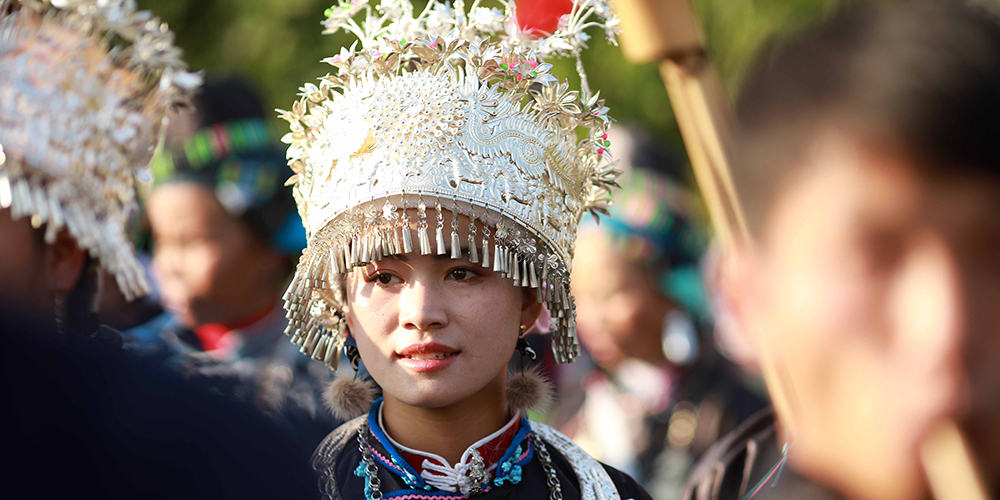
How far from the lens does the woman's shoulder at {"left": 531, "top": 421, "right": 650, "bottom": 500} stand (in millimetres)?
2561

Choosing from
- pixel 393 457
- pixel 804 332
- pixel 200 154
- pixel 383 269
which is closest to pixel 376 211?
pixel 383 269

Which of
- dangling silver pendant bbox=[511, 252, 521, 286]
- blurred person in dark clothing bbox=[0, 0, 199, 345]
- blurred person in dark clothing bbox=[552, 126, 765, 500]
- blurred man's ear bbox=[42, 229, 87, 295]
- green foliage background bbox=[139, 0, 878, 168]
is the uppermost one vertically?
green foliage background bbox=[139, 0, 878, 168]

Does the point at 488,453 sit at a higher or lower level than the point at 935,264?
lower

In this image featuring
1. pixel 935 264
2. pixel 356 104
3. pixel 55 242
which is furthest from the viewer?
pixel 356 104

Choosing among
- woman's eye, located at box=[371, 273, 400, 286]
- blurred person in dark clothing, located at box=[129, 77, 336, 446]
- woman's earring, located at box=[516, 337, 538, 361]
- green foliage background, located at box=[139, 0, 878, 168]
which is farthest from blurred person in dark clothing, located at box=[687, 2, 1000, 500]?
green foliage background, located at box=[139, 0, 878, 168]

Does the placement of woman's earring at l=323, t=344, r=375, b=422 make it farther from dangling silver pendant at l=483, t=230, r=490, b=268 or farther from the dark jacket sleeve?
the dark jacket sleeve

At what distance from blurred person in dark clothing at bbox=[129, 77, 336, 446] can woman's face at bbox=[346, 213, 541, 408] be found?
2.16 m

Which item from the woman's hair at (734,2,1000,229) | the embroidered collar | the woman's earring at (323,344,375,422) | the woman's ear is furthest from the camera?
the woman's earring at (323,344,375,422)

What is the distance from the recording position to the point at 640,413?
5.46m

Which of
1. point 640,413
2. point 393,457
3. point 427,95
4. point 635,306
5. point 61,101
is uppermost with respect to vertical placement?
point 61,101

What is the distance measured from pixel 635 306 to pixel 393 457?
330cm

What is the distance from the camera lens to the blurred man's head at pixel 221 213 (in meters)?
4.74

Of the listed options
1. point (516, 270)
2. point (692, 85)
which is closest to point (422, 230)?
point (516, 270)

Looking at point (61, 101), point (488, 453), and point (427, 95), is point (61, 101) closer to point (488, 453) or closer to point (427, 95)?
point (427, 95)
